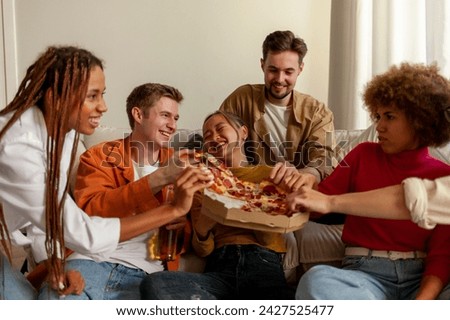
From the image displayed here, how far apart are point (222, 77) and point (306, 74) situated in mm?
471

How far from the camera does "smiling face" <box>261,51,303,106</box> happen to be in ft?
7.89

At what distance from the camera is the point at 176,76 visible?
317cm

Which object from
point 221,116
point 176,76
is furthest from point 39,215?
point 176,76

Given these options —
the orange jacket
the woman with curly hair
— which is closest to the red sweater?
the woman with curly hair

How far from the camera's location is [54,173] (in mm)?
1402

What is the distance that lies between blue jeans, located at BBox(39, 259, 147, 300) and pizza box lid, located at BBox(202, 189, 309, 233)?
12.4 inches

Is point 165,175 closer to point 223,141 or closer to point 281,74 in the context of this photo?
point 223,141

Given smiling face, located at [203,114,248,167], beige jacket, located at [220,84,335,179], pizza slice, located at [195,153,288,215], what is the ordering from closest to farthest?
pizza slice, located at [195,153,288,215]
smiling face, located at [203,114,248,167]
beige jacket, located at [220,84,335,179]

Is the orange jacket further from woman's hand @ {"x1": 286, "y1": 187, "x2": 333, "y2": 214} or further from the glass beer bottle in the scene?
woman's hand @ {"x1": 286, "y1": 187, "x2": 333, "y2": 214}

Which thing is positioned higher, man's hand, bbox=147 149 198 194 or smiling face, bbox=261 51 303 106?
smiling face, bbox=261 51 303 106

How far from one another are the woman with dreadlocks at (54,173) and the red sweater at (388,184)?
488 mm

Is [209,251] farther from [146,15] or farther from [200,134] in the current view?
[146,15]

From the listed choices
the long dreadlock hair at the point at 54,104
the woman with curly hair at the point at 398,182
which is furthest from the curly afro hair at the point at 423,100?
the long dreadlock hair at the point at 54,104
